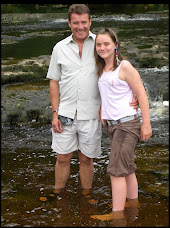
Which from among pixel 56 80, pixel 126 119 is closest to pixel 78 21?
pixel 56 80

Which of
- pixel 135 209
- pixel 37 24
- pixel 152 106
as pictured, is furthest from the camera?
pixel 37 24

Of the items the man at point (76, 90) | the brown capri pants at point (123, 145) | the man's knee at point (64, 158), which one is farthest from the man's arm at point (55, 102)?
the brown capri pants at point (123, 145)

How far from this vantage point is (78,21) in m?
4.12

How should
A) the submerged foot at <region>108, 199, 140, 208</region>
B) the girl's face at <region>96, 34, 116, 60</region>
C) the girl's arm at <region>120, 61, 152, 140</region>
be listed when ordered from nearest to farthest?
the girl's arm at <region>120, 61, 152, 140</region> → the girl's face at <region>96, 34, 116, 60</region> → the submerged foot at <region>108, 199, 140, 208</region>

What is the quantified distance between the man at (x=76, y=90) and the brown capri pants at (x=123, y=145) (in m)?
0.39

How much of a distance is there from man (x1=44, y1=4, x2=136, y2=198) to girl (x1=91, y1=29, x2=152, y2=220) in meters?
0.20

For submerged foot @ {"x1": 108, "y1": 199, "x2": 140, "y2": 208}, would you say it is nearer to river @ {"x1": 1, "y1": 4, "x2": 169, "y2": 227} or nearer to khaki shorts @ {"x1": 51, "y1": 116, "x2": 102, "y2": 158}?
river @ {"x1": 1, "y1": 4, "x2": 169, "y2": 227}

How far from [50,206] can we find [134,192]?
809mm

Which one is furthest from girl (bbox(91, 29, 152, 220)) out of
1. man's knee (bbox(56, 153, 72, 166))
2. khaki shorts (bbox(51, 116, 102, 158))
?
man's knee (bbox(56, 153, 72, 166))

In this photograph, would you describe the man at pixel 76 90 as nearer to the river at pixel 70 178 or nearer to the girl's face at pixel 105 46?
the girl's face at pixel 105 46

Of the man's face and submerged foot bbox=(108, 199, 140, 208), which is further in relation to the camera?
submerged foot bbox=(108, 199, 140, 208)

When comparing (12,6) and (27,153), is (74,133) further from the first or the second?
(12,6)

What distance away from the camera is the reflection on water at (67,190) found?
162 inches

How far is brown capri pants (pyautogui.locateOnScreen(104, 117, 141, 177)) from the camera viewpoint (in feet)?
12.7
